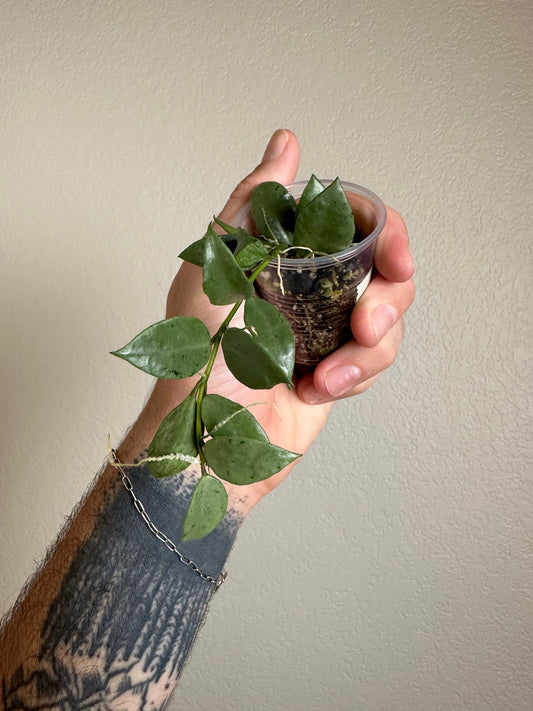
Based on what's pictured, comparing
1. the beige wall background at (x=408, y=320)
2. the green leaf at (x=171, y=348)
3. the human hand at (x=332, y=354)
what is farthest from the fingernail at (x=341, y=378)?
the beige wall background at (x=408, y=320)

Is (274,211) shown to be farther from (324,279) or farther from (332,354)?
(332,354)

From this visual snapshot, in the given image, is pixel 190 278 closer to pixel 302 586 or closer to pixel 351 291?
pixel 351 291

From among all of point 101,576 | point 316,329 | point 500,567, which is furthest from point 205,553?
point 500,567

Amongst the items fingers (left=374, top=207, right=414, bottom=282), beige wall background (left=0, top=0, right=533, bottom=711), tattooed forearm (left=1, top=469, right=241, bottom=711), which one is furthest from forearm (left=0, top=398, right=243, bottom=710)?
beige wall background (left=0, top=0, right=533, bottom=711)

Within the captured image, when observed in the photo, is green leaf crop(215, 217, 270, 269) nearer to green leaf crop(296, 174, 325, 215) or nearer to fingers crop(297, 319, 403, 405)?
green leaf crop(296, 174, 325, 215)

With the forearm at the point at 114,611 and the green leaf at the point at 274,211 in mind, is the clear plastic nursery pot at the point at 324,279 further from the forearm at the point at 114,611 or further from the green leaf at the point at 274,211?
the forearm at the point at 114,611

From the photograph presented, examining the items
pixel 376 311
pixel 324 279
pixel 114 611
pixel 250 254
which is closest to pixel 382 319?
pixel 376 311
